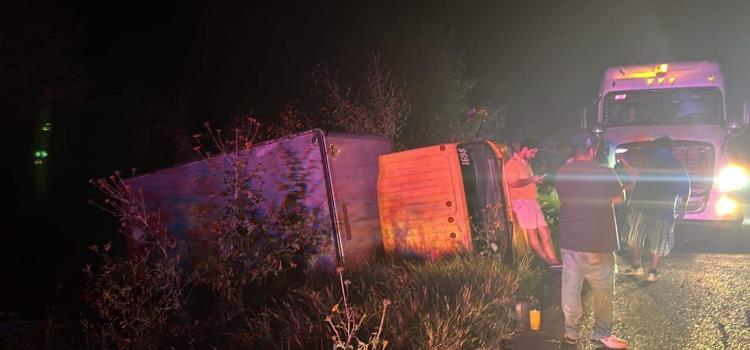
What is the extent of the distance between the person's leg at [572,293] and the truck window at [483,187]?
71.8 inches

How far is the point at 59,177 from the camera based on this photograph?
538 inches

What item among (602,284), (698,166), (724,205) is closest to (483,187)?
(602,284)

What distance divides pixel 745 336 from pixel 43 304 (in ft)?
22.8

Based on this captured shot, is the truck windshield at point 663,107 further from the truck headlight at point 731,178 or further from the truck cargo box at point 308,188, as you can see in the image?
the truck cargo box at point 308,188

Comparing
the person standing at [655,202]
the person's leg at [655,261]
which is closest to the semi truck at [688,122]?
the person standing at [655,202]

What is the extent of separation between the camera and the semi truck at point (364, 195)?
6.41 meters

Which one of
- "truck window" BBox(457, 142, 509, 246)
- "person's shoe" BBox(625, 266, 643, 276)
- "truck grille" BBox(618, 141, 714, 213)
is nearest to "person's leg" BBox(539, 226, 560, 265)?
"truck window" BBox(457, 142, 509, 246)

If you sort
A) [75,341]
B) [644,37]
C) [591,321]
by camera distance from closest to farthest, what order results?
[75,341]
[591,321]
[644,37]

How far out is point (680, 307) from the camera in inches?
223

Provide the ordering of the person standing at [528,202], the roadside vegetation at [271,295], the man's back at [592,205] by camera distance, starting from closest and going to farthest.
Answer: the roadside vegetation at [271,295]
the man's back at [592,205]
the person standing at [528,202]

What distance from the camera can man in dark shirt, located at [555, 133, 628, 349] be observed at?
4457 mm

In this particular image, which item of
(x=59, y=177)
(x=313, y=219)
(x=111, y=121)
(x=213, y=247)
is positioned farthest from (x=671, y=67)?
(x=59, y=177)

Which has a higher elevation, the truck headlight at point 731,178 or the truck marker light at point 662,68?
the truck marker light at point 662,68

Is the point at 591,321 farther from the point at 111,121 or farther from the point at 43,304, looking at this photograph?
the point at 111,121
